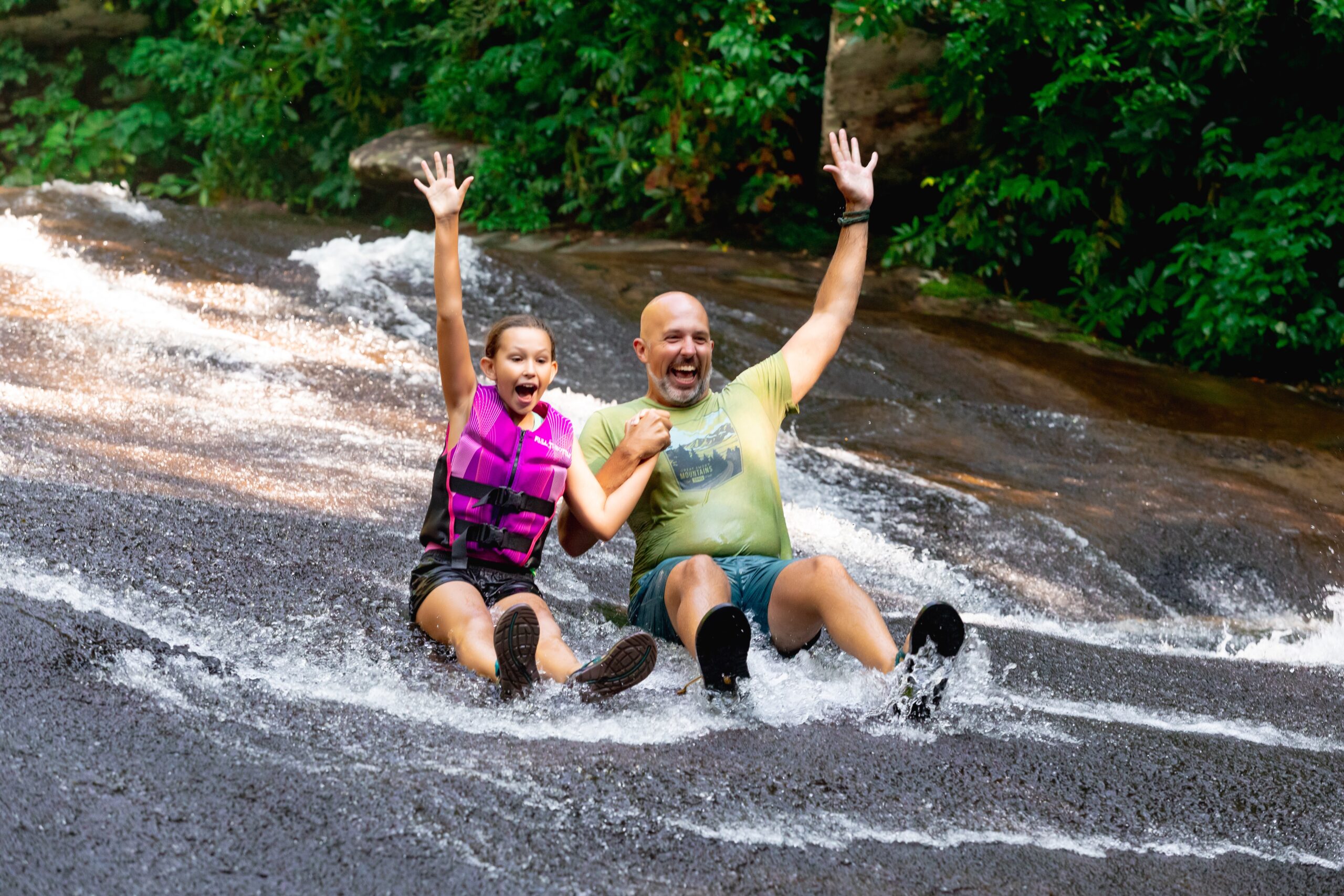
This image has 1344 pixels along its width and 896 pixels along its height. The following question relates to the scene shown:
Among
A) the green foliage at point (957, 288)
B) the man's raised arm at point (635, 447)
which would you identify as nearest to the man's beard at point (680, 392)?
the man's raised arm at point (635, 447)

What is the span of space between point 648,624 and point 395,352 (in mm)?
4562

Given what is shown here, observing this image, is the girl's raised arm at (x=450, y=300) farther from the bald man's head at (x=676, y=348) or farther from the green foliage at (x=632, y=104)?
the green foliage at (x=632, y=104)

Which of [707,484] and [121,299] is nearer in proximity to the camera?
[707,484]

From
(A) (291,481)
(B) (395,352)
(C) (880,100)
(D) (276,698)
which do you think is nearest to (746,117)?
(C) (880,100)

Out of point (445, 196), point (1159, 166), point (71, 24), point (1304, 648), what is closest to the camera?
point (445, 196)

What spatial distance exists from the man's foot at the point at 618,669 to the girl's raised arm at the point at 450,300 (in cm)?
85

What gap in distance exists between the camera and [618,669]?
2.83 m

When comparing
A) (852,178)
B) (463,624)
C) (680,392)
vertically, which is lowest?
(463,624)

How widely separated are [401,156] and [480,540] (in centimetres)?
1013

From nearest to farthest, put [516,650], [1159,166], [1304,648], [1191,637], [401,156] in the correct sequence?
[516,650] → [1304,648] → [1191,637] → [1159,166] → [401,156]

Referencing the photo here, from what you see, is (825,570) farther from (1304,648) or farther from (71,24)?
(71,24)

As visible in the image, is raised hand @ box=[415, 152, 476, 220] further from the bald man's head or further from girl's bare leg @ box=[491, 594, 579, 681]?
girl's bare leg @ box=[491, 594, 579, 681]

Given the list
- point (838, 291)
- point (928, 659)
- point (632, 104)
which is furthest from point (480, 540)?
point (632, 104)

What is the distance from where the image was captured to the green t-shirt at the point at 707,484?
3.47m
